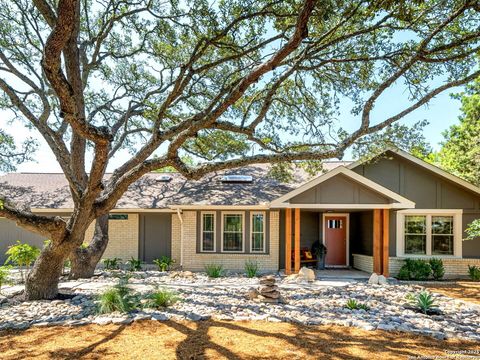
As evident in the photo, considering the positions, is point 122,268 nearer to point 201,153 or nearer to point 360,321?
point 201,153

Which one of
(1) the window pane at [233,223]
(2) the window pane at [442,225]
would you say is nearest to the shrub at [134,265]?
(1) the window pane at [233,223]

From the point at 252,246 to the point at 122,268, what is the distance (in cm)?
552

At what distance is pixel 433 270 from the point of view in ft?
39.3

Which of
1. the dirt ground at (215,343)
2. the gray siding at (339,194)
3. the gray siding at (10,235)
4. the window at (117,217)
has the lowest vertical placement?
the dirt ground at (215,343)

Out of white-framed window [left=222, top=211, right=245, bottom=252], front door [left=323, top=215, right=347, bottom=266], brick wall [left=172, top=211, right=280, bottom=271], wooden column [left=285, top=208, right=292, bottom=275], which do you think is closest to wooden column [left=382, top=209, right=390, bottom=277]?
front door [left=323, top=215, right=347, bottom=266]

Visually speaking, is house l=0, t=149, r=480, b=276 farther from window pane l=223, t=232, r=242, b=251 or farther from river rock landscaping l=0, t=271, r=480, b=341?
river rock landscaping l=0, t=271, r=480, b=341

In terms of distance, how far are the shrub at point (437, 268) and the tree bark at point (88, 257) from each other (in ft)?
37.6

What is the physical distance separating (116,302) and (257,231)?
715 cm

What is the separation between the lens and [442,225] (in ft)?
43.0

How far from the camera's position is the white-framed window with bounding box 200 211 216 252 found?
1341 cm

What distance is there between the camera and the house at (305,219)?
11.5 meters

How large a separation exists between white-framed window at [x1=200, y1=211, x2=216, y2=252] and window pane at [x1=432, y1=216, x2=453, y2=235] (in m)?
8.51

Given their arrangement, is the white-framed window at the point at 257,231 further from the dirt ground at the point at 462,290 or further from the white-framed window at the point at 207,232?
the dirt ground at the point at 462,290

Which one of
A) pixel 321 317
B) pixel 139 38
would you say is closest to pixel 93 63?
pixel 139 38
